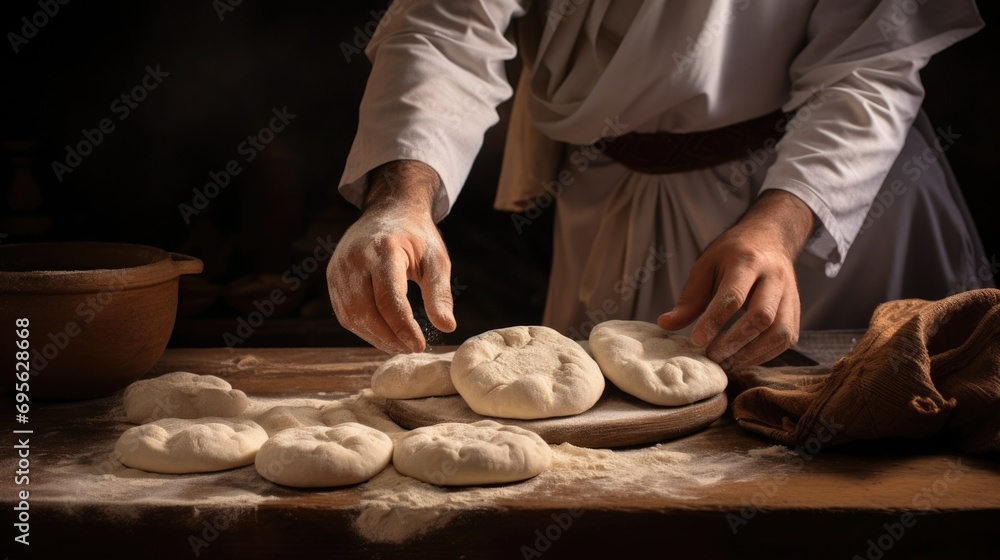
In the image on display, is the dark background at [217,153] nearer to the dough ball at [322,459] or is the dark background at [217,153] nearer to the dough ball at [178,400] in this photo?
the dough ball at [178,400]

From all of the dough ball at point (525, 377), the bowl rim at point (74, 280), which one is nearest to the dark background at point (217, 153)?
the bowl rim at point (74, 280)

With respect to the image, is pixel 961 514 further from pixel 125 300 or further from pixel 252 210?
pixel 252 210

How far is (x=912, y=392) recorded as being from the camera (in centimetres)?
132

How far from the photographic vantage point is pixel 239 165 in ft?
14.0

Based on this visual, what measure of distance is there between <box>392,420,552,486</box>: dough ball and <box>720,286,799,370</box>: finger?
0.52 metres

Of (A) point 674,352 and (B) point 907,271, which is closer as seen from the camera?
(A) point 674,352

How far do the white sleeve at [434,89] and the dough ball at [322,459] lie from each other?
0.78m

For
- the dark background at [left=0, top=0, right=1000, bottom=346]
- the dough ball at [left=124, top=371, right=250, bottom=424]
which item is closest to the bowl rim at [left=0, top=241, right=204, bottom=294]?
the dough ball at [left=124, top=371, right=250, bottom=424]

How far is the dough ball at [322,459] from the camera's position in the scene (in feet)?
3.91

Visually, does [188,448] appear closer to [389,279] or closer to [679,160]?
[389,279]

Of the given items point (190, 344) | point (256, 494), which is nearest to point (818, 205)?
point (256, 494)

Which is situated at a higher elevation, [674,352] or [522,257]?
[674,352]

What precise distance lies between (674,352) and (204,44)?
340cm

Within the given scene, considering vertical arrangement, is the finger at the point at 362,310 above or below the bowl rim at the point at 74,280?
below
